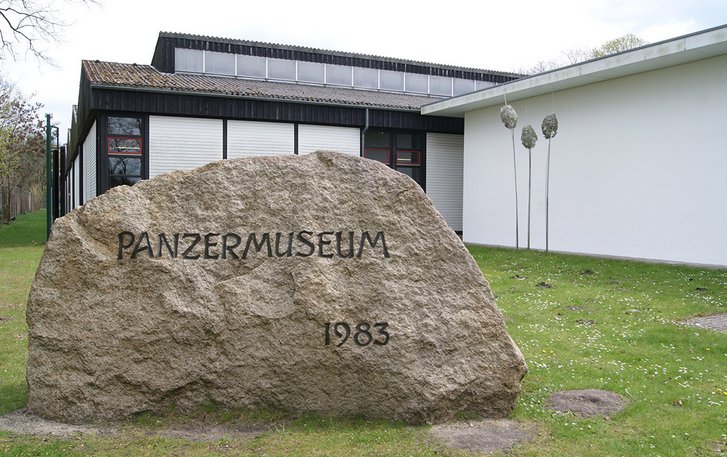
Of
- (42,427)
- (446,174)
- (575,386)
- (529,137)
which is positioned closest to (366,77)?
(446,174)

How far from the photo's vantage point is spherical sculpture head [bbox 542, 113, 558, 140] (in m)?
17.7

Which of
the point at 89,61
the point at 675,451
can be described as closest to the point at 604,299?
the point at 675,451

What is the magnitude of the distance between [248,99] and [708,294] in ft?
51.7

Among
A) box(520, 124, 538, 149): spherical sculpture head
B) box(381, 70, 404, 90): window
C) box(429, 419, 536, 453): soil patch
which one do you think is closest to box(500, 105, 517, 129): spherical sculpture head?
box(520, 124, 538, 149): spherical sculpture head

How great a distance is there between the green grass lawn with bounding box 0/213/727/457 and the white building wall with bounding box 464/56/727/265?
10.3ft

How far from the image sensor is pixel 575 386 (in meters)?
6.14

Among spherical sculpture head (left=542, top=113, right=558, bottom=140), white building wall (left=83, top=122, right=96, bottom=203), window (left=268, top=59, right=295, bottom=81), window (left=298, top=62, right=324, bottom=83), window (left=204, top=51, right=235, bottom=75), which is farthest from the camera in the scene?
window (left=298, top=62, right=324, bottom=83)

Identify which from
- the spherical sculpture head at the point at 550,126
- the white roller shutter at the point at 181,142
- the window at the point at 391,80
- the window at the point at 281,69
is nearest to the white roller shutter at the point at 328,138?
the white roller shutter at the point at 181,142

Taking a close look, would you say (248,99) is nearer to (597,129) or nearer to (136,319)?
(597,129)

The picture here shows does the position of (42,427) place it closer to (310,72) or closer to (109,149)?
(109,149)

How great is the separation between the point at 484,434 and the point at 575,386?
1662mm

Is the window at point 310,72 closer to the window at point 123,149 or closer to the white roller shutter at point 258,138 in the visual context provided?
the white roller shutter at point 258,138

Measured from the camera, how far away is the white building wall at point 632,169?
47.0ft

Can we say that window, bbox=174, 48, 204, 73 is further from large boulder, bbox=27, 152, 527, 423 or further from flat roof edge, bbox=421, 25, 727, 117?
large boulder, bbox=27, 152, 527, 423
